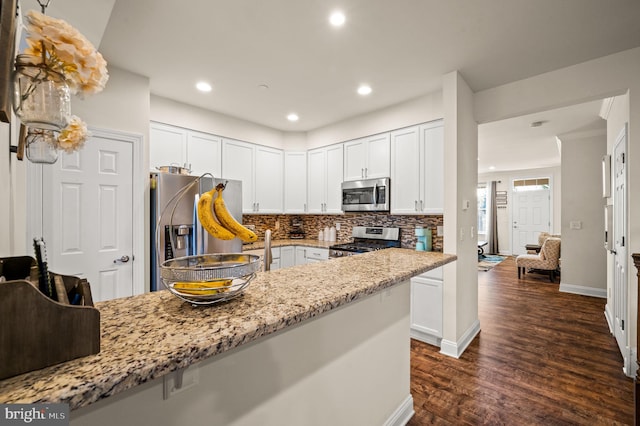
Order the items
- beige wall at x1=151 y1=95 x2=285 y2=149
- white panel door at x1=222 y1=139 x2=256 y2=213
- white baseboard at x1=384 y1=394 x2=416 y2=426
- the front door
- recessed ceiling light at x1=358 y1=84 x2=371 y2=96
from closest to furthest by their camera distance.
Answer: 1. white baseboard at x1=384 y1=394 x2=416 y2=426
2. the front door
3. recessed ceiling light at x1=358 y1=84 x2=371 y2=96
4. beige wall at x1=151 y1=95 x2=285 y2=149
5. white panel door at x1=222 y1=139 x2=256 y2=213

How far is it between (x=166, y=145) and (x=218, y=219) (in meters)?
2.73

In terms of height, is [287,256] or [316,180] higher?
[316,180]

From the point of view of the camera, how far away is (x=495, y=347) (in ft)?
9.41

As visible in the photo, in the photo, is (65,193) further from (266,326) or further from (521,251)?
(521,251)

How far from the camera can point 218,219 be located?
1.03m

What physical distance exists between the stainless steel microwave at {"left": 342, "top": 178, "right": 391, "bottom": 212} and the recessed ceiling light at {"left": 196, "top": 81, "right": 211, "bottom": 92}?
2.02 metres

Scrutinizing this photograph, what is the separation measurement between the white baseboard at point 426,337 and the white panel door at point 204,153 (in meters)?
3.01

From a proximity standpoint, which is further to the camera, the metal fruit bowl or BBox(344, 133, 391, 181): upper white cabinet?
BBox(344, 133, 391, 181): upper white cabinet

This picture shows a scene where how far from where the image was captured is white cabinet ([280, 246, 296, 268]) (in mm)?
4141

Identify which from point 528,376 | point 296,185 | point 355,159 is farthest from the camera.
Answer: point 296,185

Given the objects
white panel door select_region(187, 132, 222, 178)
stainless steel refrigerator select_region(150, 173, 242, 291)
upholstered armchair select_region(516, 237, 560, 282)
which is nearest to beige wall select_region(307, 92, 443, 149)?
white panel door select_region(187, 132, 222, 178)

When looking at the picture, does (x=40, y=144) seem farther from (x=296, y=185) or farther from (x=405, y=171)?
(x=296, y=185)

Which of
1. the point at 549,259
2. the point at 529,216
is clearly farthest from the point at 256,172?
the point at 529,216

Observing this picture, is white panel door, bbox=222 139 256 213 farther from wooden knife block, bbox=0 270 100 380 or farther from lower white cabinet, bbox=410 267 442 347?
wooden knife block, bbox=0 270 100 380
